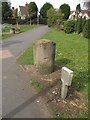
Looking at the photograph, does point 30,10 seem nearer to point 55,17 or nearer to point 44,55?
point 55,17

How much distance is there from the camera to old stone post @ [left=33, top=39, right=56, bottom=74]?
4338 millimetres

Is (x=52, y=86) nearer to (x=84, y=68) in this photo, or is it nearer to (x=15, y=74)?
(x=15, y=74)

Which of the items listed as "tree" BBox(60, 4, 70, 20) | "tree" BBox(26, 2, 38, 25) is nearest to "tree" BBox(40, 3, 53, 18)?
"tree" BBox(60, 4, 70, 20)

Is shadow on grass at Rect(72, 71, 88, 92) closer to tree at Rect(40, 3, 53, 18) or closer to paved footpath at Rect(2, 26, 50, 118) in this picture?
paved footpath at Rect(2, 26, 50, 118)

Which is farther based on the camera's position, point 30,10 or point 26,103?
point 30,10

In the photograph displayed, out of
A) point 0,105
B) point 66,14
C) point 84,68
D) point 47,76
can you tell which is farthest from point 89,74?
point 66,14

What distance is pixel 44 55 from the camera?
4457mm

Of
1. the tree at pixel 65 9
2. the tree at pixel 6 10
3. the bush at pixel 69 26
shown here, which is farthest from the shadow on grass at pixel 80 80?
the tree at pixel 65 9

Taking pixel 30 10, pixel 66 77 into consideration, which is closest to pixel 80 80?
pixel 66 77

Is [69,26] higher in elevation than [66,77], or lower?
higher

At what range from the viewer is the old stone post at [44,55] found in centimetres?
434

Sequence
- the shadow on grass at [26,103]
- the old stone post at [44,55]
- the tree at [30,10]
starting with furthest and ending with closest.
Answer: the tree at [30,10], the old stone post at [44,55], the shadow on grass at [26,103]

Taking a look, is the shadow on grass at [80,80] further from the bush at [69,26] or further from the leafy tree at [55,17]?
the leafy tree at [55,17]

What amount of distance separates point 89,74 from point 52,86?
217 centimetres
